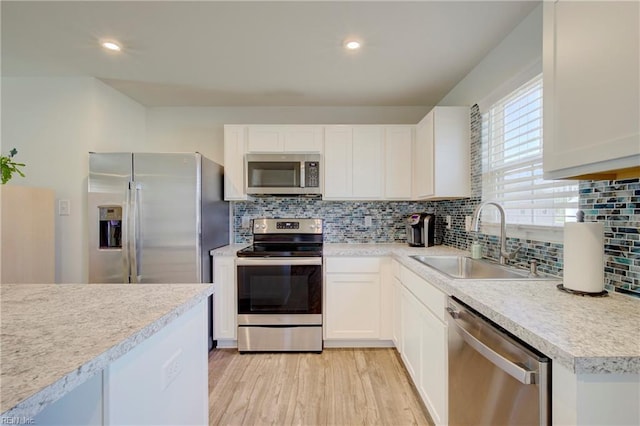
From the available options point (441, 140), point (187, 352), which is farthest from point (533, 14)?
point (187, 352)

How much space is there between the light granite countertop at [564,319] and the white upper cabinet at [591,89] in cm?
45

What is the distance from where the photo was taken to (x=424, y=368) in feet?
5.50

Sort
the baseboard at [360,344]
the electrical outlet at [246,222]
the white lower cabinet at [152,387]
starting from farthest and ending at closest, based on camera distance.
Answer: the electrical outlet at [246,222]
the baseboard at [360,344]
the white lower cabinet at [152,387]

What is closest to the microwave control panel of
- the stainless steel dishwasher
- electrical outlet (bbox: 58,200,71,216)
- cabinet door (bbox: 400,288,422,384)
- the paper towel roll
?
cabinet door (bbox: 400,288,422,384)

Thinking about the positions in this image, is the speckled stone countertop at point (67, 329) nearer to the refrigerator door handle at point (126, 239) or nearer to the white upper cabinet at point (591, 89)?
the refrigerator door handle at point (126, 239)

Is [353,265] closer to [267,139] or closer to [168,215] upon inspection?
[267,139]

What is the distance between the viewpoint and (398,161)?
2.78m

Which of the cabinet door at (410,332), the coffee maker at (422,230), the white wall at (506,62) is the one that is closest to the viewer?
the white wall at (506,62)

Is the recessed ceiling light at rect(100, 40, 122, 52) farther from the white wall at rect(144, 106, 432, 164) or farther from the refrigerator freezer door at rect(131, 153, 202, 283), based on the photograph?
the white wall at rect(144, 106, 432, 164)

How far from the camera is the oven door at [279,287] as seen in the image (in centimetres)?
243

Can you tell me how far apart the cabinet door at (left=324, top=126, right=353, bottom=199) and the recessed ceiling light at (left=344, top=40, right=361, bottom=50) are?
863 millimetres

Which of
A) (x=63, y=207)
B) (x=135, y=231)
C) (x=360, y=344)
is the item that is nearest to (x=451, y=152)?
(x=360, y=344)

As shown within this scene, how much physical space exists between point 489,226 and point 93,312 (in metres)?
2.24

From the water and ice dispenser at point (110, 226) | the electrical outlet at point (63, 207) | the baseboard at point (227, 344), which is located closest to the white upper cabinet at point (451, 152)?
the baseboard at point (227, 344)
